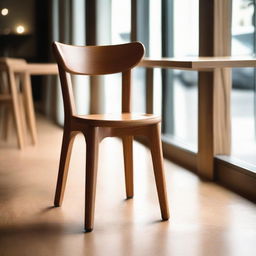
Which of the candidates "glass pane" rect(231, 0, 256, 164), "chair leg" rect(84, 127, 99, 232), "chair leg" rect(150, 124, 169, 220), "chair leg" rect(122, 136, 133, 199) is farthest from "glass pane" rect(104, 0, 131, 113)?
"chair leg" rect(84, 127, 99, 232)

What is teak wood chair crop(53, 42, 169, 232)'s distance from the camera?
2525mm

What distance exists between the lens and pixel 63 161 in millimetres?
2830

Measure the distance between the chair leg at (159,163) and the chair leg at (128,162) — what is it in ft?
1.15

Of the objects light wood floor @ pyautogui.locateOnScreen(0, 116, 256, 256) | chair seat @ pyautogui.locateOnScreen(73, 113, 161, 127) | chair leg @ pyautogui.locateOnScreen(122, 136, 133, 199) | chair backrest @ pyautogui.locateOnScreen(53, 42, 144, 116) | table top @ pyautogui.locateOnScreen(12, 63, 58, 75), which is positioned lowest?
light wood floor @ pyautogui.locateOnScreen(0, 116, 256, 256)

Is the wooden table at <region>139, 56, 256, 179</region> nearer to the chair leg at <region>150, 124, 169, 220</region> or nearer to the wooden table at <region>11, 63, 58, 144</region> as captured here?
the chair leg at <region>150, 124, 169, 220</region>

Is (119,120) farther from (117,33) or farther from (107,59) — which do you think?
(117,33)

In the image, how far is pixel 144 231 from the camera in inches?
98.1

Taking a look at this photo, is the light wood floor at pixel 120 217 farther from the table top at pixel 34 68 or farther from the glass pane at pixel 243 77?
the table top at pixel 34 68

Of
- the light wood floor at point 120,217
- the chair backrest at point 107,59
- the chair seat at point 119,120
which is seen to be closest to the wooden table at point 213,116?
the light wood floor at point 120,217

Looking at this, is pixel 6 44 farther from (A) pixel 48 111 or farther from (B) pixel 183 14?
(B) pixel 183 14

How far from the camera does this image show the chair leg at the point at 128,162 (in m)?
2.99

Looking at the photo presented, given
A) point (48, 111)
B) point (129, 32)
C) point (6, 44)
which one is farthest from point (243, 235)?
point (6, 44)

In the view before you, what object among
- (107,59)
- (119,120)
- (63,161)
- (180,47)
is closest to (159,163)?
(119,120)

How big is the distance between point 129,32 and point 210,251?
3.29 m
